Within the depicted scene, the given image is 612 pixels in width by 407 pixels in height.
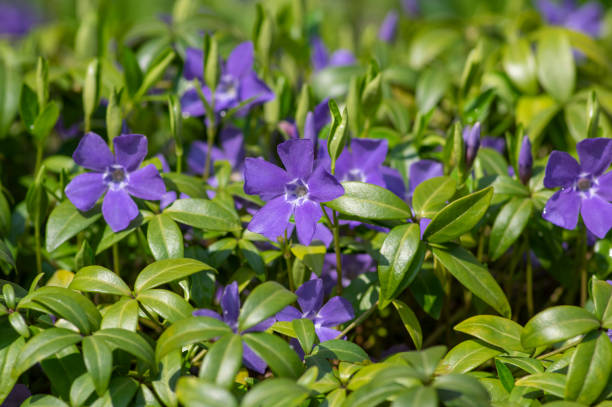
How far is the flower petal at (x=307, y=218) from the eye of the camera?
1222 millimetres

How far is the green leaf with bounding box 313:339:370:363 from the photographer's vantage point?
1.22 meters

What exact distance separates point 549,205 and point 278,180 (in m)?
0.56

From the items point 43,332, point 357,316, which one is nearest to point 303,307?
point 357,316

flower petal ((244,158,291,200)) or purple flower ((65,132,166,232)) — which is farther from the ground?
flower petal ((244,158,291,200))

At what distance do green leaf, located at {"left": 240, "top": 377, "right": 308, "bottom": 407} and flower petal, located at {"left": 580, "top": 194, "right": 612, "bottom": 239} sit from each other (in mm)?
730

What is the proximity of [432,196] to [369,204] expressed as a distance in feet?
0.50

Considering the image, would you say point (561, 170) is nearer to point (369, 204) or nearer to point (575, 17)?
point (369, 204)

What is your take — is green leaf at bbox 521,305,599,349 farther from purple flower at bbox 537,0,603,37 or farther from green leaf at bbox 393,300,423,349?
purple flower at bbox 537,0,603,37

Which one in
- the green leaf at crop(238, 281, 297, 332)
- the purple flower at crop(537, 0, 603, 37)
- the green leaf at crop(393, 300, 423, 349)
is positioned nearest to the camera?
the green leaf at crop(238, 281, 297, 332)

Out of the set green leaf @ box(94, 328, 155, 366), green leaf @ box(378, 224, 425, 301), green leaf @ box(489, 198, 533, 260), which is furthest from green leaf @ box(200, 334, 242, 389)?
green leaf @ box(489, 198, 533, 260)

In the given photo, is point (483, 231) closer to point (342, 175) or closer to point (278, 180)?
point (342, 175)

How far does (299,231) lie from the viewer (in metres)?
1.24

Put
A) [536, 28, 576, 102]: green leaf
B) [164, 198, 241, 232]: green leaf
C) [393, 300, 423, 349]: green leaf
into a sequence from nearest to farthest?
[393, 300, 423, 349]: green leaf, [164, 198, 241, 232]: green leaf, [536, 28, 576, 102]: green leaf

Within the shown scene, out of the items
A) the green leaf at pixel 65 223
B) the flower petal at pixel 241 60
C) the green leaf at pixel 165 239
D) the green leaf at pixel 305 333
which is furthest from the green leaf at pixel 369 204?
the flower petal at pixel 241 60
